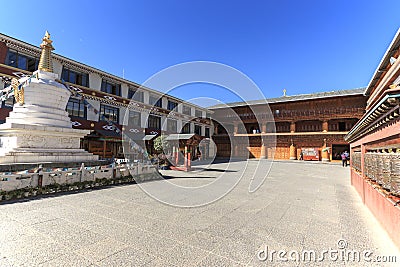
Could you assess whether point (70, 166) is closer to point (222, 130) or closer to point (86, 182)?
point (86, 182)

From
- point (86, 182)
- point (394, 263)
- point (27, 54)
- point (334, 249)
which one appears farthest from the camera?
point (27, 54)

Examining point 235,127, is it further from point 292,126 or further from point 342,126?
point 342,126

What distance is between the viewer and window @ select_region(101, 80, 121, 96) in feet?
71.9

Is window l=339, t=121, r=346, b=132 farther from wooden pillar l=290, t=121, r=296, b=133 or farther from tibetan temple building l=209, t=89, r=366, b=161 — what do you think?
wooden pillar l=290, t=121, r=296, b=133

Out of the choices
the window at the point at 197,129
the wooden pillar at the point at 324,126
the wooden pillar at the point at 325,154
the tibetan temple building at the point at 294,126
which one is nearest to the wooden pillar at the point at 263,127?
the tibetan temple building at the point at 294,126

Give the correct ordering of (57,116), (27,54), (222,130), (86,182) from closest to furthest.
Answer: (86,182)
(57,116)
(27,54)
(222,130)

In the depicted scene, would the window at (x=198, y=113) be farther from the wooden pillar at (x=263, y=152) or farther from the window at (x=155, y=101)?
the wooden pillar at (x=263, y=152)

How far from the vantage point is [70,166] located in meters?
9.62

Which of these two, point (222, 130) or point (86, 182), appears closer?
point (86, 182)

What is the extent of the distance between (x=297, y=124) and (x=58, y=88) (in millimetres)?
32420

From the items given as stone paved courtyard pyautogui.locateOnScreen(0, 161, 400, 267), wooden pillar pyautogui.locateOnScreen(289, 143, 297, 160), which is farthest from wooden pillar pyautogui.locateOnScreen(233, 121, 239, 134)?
stone paved courtyard pyautogui.locateOnScreen(0, 161, 400, 267)

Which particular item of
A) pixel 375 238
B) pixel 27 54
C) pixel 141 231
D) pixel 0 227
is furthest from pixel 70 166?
pixel 27 54

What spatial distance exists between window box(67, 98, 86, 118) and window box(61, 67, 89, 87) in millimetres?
1837

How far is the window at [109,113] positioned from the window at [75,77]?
2.79 m
